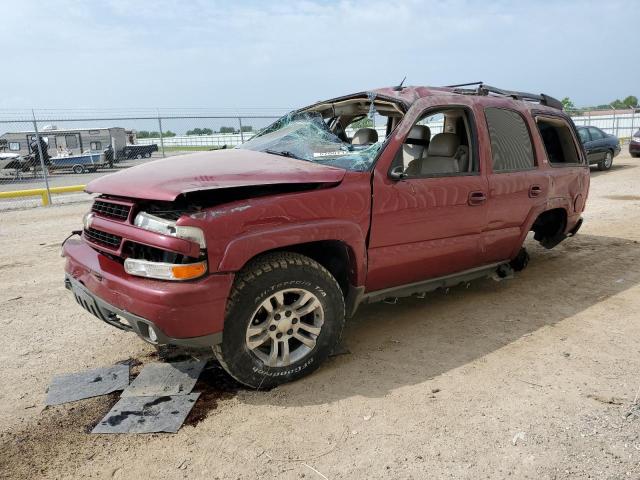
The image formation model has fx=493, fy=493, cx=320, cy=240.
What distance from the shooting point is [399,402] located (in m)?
2.98

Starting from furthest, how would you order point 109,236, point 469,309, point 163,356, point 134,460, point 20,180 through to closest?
1. point 20,180
2. point 469,309
3. point 163,356
4. point 109,236
5. point 134,460

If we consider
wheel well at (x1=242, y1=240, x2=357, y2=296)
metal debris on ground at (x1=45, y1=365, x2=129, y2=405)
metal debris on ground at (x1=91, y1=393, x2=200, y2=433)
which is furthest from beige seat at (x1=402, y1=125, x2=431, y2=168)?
metal debris on ground at (x1=45, y1=365, x2=129, y2=405)

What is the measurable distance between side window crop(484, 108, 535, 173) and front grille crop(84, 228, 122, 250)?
3.06 metres

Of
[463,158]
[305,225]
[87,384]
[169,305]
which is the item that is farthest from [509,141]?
[87,384]

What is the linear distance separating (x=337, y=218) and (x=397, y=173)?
24.3 inches

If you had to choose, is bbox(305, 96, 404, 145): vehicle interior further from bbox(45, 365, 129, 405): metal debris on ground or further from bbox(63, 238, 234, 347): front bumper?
bbox(45, 365, 129, 405): metal debris on ground

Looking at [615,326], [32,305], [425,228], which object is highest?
[425,228]

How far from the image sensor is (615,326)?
4012mm

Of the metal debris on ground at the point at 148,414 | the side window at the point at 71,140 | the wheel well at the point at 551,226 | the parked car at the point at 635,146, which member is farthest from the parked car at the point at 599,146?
the side window at the point at 71,140

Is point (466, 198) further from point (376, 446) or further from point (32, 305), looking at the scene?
point (32, 305)

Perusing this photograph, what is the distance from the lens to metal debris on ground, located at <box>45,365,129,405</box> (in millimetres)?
3131

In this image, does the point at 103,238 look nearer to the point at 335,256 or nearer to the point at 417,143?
the point at 335,256

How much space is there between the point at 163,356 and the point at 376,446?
71.9 inches

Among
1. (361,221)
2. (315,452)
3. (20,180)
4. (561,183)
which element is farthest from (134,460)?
(20,180)
